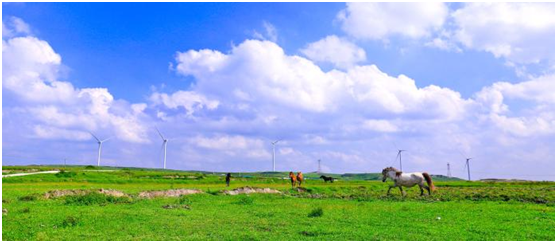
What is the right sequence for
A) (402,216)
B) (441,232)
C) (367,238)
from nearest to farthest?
(367,238) < (441,232) < (402,216)

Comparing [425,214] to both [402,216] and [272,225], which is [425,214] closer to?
[402,216]

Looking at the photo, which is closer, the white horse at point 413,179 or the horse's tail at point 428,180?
the horse's tail at point 428,180

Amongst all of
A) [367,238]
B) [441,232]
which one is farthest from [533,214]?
[367,238]

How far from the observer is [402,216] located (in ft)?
57.3

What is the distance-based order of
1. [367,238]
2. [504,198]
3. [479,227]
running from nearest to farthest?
[367,238] < [479,227] < [504,198]

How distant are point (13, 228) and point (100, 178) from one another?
49744mm

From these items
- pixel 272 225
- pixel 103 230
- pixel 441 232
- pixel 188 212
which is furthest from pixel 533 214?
pixel 103 230

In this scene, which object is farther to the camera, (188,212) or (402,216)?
(188,212)

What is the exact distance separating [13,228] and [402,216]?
14.1 meters

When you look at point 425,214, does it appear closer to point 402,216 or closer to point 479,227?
point 402,216

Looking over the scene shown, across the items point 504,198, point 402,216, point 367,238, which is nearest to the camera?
point 367,238

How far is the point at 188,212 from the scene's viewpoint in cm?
1862

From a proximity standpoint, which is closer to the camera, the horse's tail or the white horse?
the horse's tail

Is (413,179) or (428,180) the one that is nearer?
(428,180)
